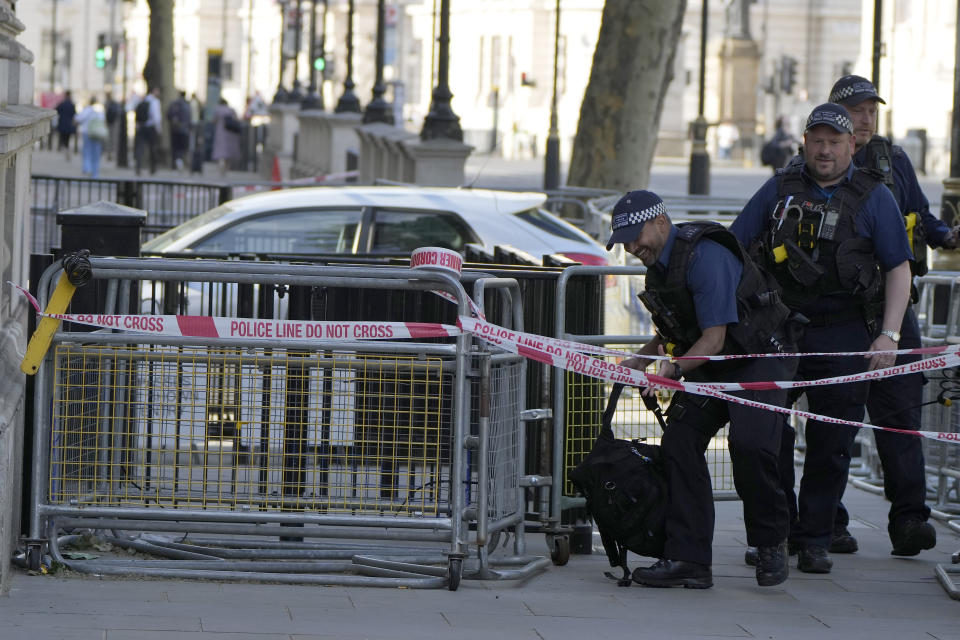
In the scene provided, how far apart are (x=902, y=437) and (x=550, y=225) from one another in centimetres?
551

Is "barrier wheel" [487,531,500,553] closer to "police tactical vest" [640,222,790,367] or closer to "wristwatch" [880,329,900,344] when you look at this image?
"police tactical vest" [640,222,790,367]

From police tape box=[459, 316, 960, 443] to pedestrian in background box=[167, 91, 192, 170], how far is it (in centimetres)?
3424

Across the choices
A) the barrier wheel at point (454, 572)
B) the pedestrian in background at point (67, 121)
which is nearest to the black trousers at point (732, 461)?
the barrier wheel at point (454, 572)

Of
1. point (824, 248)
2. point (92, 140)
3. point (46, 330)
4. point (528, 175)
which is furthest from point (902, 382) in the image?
point (528, 175)

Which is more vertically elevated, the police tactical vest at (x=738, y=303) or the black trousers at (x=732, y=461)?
the police tactical vest at (x=738, y=303)

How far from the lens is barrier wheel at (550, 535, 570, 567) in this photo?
23.3ft

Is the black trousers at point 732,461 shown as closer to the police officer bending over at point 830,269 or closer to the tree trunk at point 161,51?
the police officer bending over at point 830,269

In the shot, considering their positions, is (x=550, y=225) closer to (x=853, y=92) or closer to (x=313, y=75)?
(x=853, y=92)

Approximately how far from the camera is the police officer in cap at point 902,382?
24.0 ft

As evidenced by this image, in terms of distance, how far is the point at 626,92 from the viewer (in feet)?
76.1

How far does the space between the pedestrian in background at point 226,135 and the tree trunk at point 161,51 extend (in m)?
3.83

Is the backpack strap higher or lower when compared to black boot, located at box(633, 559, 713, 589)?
higher

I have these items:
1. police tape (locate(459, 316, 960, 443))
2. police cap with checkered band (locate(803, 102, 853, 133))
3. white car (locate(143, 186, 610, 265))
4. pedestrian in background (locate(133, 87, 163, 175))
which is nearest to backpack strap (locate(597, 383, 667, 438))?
police tape (locate(459, 316, 960, 443))

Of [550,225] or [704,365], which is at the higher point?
[550,225]
